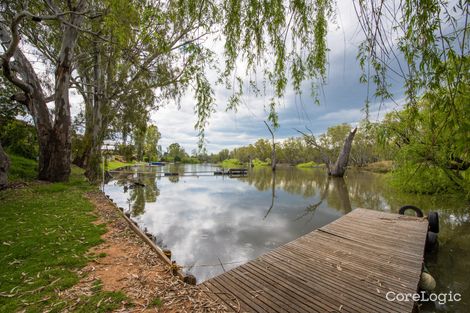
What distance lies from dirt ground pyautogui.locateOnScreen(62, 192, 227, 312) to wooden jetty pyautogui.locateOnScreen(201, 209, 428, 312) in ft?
1.17

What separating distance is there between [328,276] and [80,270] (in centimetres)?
360

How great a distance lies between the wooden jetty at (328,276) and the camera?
259cm

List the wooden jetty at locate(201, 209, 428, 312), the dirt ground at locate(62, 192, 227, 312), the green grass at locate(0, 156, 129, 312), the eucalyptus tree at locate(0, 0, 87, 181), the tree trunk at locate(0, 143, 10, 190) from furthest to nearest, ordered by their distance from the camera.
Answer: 1. the eucalyptus tree at locate(0, 0, 87, 181)
2. the tree trunk at locate(0, 143, 10, 190)
3. the wooden jetty at locate(201, 209, 428, 312)
4. the dirt ground at locate(62, 192, 227, 312)
5. the green grass at locate(0, 156, 129, 312)

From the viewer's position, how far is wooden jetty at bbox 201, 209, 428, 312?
2.59m

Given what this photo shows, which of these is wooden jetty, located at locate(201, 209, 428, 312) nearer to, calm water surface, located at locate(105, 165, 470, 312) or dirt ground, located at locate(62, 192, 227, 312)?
dirt ground, located at locate(62, 192, 227, 312)

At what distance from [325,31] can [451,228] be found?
9.37 m

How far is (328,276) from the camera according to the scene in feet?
10.5

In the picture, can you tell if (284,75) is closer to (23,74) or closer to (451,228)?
(451,228)

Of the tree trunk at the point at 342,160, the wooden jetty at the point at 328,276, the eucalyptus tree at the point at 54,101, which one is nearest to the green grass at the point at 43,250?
the wooden jetty at the point at 328,276

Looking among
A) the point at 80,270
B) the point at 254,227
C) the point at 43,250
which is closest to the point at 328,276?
the point at 80,270

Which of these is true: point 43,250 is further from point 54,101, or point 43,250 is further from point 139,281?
point 54,101

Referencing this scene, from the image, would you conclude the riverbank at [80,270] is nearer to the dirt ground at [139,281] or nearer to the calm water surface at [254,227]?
the dirt ground at [139,281]

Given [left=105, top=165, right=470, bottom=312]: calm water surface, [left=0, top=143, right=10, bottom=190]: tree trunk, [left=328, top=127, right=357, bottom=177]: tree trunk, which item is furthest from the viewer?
[left=328, top=127, right=357, bottom=177]: tree trunk

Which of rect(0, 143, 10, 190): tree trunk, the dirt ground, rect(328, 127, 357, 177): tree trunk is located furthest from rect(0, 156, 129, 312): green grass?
rect(328, 127, 357, 177): tree trunk
